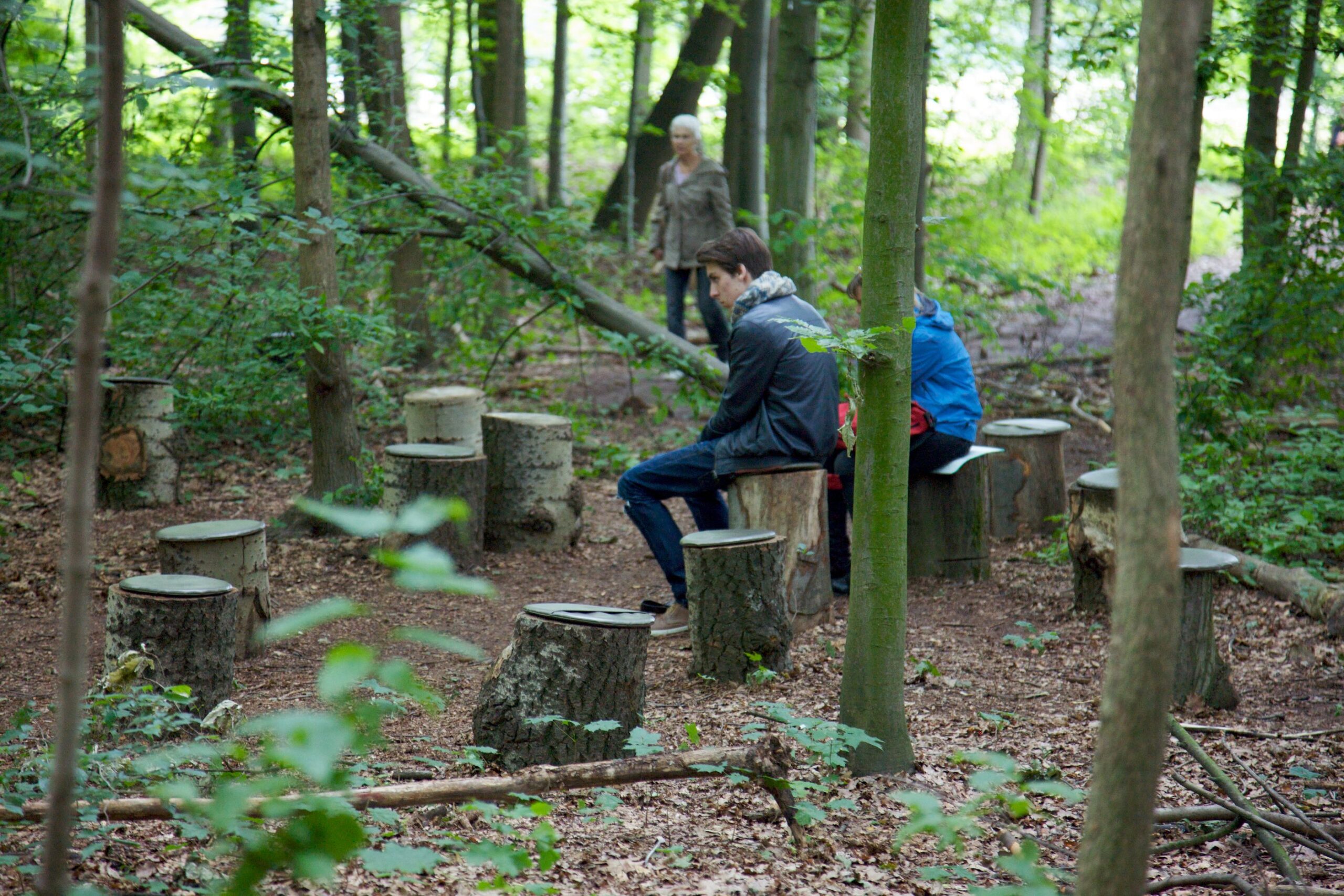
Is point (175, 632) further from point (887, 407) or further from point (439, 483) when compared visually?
point (887, 407)

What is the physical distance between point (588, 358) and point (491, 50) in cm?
586

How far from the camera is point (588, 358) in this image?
38.3 feet

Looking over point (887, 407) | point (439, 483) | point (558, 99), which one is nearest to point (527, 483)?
point (439, 483)

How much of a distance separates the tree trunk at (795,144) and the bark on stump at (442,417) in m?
3.04

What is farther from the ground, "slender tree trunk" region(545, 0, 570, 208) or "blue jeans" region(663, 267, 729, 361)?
"slender tree trunk" region(545, 0, 570, 208)

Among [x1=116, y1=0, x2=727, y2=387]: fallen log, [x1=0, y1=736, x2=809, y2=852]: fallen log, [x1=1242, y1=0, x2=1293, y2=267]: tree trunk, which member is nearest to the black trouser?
[x1=116, y1=0, x2=727, y2=387]: fallen log

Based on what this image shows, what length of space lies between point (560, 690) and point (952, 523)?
10.7 feet

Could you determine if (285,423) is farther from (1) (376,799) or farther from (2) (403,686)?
(2) (403,686)

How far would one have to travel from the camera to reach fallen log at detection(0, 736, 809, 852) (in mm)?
2543

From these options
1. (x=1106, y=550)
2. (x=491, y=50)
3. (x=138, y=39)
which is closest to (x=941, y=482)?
(x=1106, y=550)

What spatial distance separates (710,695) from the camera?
4.48 meters

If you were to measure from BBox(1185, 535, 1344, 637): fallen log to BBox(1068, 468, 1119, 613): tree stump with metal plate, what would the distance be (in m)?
0.47

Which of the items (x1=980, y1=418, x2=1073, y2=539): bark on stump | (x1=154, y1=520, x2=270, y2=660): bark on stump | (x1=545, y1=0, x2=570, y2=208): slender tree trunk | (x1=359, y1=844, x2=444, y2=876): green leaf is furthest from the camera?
(x1=545, y1=0, x2=570, y2=208): slender tree trunk

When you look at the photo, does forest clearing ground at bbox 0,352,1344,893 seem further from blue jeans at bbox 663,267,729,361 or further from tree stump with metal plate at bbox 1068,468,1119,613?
blue jeans at bbox 663,267,729,361
